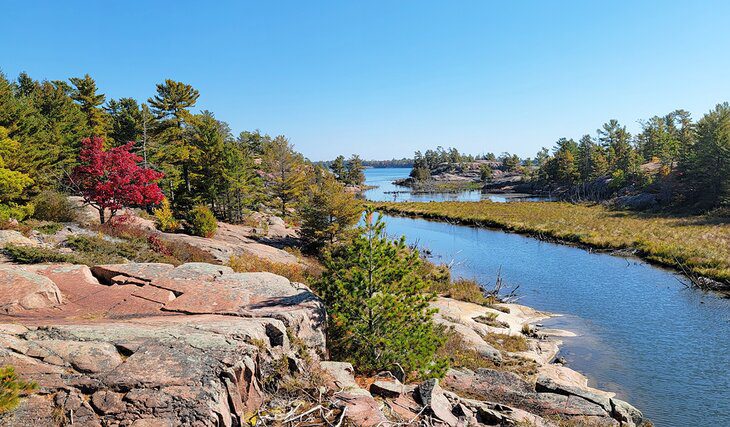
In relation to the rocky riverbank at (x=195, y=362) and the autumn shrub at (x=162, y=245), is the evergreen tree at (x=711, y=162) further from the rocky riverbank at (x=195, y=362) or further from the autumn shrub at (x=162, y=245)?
the autumn shrub at (x=162, y=245)

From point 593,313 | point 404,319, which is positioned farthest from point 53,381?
point 593,313

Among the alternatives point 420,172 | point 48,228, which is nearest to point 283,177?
point 48,228

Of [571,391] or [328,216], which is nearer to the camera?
[571,391]

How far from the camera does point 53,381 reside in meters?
6.14

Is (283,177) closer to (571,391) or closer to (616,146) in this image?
(571,391)

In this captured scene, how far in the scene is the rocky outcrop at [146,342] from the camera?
237 inches

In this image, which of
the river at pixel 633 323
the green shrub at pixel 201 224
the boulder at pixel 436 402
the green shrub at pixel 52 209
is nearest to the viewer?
the boulder at pixel 436 402

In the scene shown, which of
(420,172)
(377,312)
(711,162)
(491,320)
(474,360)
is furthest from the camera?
(420,172)

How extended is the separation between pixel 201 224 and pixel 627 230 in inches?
1778

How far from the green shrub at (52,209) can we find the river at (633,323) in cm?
2695

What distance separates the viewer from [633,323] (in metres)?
22.5

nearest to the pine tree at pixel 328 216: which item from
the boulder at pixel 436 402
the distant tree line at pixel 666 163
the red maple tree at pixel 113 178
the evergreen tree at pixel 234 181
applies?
the evergreen tree at pixel 234 181

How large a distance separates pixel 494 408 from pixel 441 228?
165 feet

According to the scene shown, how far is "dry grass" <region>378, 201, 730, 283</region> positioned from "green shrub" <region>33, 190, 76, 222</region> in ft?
136
